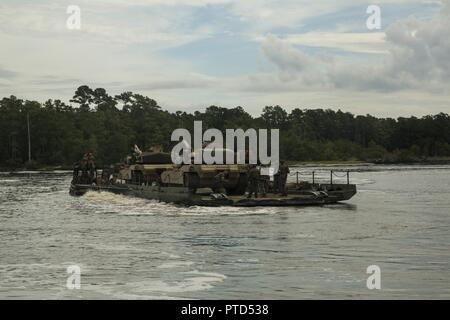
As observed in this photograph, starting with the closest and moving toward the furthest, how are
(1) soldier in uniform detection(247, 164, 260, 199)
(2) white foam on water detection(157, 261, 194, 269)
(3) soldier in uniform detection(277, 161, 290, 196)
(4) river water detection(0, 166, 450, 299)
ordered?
(4) river water detection(0, 166, 450, 299) < (2) white foam on water detection(157, 261, 194, 269) < (1) soldier in uniform detection(247, 164, 260, 199) < (3) soldier in uniform detection(277, 161, 290, 196)

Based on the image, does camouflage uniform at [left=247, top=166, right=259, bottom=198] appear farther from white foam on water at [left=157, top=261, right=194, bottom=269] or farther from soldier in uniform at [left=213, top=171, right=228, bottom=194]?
white foam on water at [left=157, top=261, right=194, bottom=269]

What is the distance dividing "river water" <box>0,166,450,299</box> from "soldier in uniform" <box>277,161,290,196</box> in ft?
9.85

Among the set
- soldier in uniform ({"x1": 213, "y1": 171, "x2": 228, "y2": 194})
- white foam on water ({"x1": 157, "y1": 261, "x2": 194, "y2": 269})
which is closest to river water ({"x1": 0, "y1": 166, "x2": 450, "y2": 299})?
white foam on water ({"x1": 157, "y1": 261, "x2": 194, "y2": 269})

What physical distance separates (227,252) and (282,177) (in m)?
21.1

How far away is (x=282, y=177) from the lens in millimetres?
46281

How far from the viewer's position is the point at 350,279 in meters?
20.1

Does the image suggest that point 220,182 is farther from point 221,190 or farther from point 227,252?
point 227,252

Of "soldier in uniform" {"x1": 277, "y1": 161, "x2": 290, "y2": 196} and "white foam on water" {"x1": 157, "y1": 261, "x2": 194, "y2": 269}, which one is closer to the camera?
"white foam on water" {"x1": 157, "y1": 261, "x2": 194, "y2": 269}

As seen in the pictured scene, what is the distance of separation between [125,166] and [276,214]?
24.0 meters

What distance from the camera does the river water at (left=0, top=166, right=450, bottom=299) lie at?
19.0 m

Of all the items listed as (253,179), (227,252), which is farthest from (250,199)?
(227,252)

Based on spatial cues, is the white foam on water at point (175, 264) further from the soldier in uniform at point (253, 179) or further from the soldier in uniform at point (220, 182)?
the soldier in uniform at point (220, 182)

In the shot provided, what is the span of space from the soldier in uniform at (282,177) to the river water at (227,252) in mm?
3004
